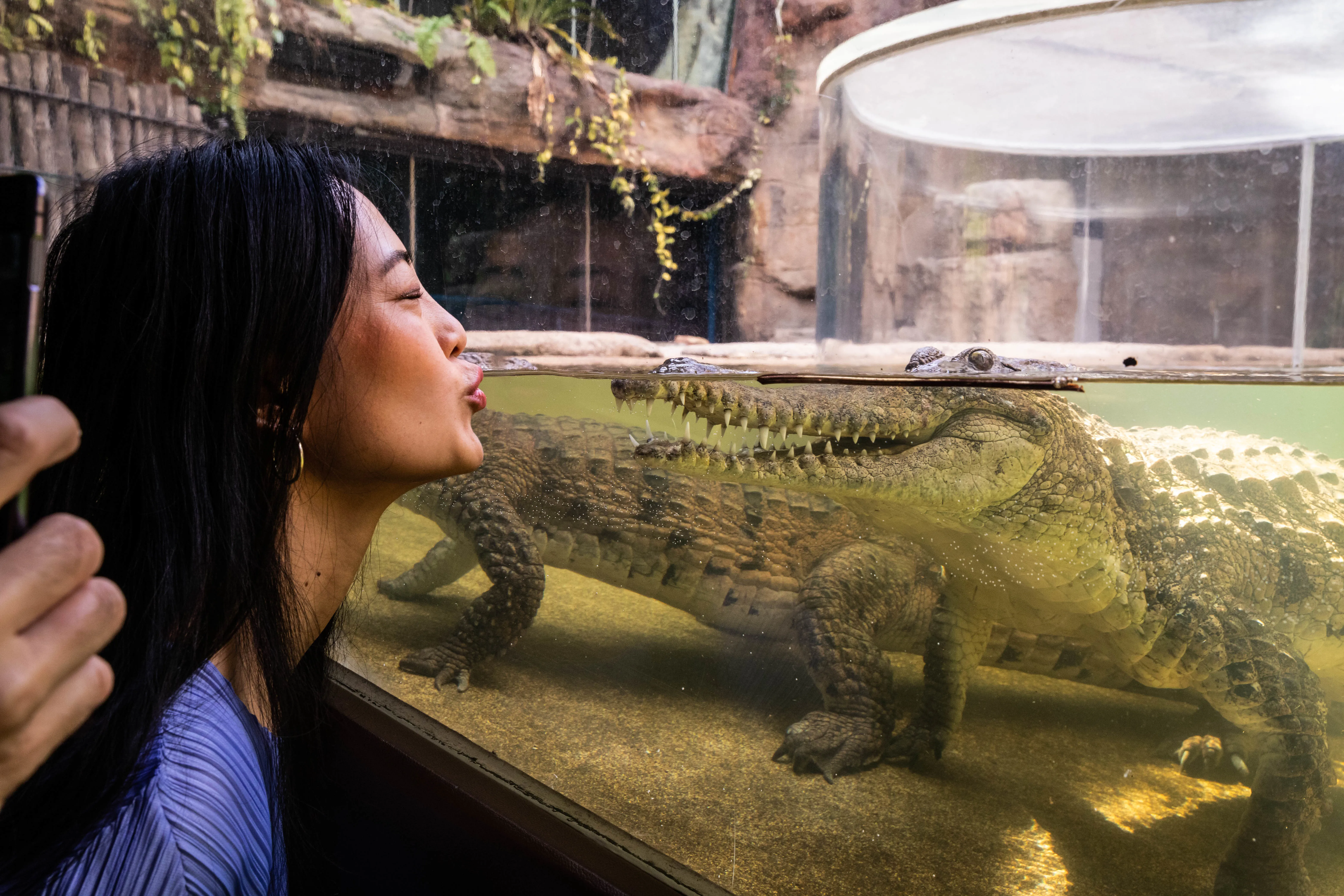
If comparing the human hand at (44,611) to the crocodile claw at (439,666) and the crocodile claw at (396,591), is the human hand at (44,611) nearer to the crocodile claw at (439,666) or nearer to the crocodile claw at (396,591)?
the crocodile claw at (439,666)

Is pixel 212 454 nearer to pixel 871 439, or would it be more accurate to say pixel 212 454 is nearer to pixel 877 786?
pixel 877 786

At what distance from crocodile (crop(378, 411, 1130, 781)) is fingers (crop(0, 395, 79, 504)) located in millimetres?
1151

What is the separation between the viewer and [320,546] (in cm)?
101

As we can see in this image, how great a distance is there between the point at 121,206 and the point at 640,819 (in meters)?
1.22

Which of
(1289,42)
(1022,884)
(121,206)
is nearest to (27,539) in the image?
(121,206)

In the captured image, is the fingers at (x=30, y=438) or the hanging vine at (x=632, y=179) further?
the hanging vine at (x=632, y=179)

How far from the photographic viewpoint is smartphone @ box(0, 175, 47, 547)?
1.14 feet

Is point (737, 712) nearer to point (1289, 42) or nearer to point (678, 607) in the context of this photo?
point (678, 607)

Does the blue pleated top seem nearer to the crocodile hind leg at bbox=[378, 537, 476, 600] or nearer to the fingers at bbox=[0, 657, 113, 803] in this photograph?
the fingers at bbox=[0, 657, 113, 803]

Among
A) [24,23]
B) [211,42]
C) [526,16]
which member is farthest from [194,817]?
[24,23]

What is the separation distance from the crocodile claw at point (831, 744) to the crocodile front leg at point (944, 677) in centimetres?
4

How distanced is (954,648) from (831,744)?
26 cm

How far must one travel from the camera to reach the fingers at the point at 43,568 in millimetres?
329

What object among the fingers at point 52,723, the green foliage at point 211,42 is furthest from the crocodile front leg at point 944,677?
the green foliage at point 211,42
